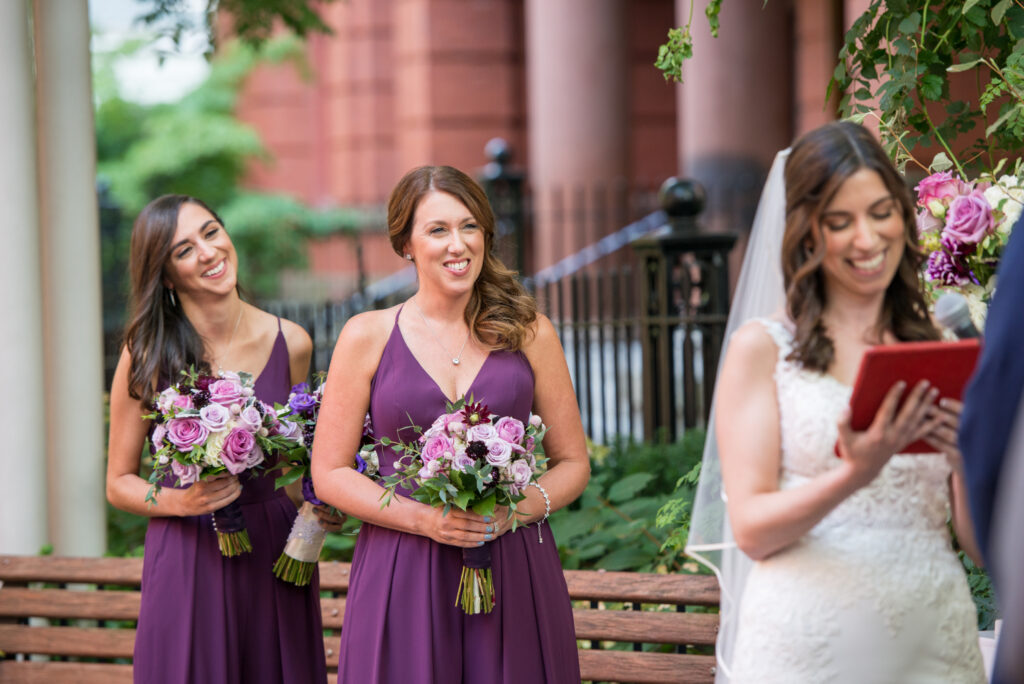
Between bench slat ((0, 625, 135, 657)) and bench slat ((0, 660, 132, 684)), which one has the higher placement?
bench slat ((0, 625, 135, 657))

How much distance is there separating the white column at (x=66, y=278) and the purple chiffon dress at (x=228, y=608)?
2013 millimetres

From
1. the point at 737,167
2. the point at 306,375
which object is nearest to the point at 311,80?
the point at 737,167

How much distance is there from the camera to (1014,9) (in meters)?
4.26

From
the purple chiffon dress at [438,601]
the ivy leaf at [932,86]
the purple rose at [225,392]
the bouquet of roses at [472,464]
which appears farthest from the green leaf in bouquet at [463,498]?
the ivy leaf at [932,86]

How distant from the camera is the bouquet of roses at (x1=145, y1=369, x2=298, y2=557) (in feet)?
12.9

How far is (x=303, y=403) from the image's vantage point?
4.11 m

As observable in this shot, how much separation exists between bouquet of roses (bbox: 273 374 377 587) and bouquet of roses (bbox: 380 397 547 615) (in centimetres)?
73

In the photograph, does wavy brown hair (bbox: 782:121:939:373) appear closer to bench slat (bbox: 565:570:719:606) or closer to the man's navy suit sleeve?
the man's navy suit sleeve

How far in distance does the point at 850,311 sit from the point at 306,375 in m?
2.40

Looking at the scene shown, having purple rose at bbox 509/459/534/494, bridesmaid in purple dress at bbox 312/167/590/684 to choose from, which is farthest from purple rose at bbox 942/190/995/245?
purple rose at bbox 509/459/534/494

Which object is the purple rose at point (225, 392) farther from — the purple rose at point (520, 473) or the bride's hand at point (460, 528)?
the purple rose at point (520, 473)

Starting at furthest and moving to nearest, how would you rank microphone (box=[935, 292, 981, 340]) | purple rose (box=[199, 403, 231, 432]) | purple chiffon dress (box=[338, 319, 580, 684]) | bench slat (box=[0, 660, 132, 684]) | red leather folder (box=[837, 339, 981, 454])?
bench slat (box=[0, 660, 132, 684]) < purple rose (box=[199, 403, 231, 432]) < purple chiffon dress (box=[338, 319, 580, 684]) < microphone (box=[935, 292, 981, 340]) < red leather folder (box=[837, 339, 981, 454])

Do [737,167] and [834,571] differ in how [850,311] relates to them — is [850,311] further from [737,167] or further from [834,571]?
[737,167]

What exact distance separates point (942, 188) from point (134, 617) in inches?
147
